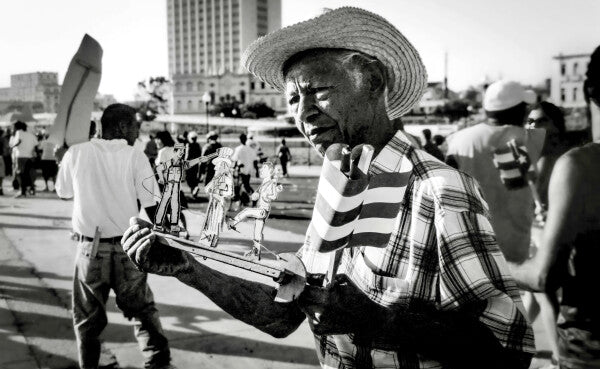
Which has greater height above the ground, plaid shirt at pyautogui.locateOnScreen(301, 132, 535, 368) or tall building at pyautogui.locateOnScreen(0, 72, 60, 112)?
tall building at pyautogui.locateOnScreen(0, 72, 60, 112)

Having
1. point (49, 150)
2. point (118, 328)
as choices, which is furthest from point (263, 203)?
point (49, 150)

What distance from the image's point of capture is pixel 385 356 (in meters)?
1.48

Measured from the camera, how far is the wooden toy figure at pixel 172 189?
61.4 inches

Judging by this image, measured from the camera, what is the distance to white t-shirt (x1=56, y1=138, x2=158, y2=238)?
364 cm

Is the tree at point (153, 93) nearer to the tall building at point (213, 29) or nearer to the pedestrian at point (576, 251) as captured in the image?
the tall building at point (213, 29)

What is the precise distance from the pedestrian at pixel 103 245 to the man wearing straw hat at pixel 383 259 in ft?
7.25

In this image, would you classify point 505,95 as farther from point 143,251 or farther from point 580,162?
point 143,251

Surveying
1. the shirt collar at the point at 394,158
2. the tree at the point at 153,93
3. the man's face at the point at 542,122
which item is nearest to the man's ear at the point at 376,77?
the shirt collar at the point at 394,158

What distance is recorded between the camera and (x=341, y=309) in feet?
3.93

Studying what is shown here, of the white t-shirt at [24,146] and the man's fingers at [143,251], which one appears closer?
the man's fingers at [143,251]

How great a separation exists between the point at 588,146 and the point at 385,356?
1.08 metres

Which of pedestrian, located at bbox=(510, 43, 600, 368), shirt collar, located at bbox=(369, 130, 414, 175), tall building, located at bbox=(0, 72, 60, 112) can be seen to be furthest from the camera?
tall building, located at bbox=(0, 72, 60, 112)

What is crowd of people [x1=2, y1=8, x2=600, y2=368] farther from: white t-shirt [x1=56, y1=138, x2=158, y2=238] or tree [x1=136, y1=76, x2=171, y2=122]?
tree [x1=136, y1=76, x2=171, y2=122]

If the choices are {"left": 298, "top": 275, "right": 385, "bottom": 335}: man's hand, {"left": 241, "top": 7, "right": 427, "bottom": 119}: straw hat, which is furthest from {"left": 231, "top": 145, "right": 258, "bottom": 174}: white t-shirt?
{"left": 298, "top": 275, "right": 385, "bottom": 335}: man's hand
